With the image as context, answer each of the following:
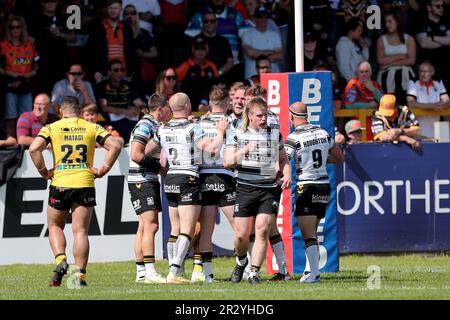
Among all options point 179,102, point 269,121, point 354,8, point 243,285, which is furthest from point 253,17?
point 243,285

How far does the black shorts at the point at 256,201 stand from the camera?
15047mm

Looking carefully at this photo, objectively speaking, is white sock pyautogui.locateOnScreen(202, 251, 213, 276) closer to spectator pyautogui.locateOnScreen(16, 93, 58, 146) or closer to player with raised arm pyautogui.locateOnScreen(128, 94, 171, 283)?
player with raised arm pyautogui.locateOnScreen(128, 94, 171, 283)

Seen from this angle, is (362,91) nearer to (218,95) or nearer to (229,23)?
(229,23)

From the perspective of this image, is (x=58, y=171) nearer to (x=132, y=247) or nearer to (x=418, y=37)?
(x=132, y=247)

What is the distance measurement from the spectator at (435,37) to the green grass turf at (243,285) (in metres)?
5.90

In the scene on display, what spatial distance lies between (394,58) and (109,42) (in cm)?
513

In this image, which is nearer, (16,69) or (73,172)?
(73,172)

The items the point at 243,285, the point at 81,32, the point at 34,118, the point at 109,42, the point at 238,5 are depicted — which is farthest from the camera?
the point at 238,5

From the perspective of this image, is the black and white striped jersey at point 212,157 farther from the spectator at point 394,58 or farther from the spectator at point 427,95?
the spectator at point 394,58

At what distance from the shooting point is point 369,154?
19656 mm

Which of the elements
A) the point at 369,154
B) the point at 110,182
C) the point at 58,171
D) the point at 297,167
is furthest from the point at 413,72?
the point at 58,171

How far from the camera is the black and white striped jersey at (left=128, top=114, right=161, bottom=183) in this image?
50.9 ft

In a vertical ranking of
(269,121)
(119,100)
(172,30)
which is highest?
(172,30)

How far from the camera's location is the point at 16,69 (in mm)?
21406
